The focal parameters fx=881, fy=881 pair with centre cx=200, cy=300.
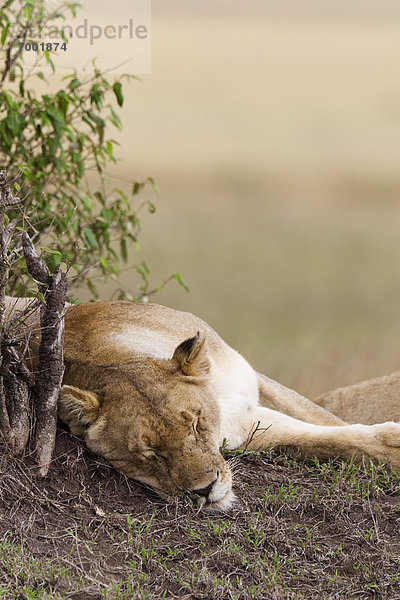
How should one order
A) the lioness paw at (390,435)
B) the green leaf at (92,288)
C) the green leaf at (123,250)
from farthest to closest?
the green leaf at (92,288), the green leaf at (123,250), the lioness paw at (390,435)

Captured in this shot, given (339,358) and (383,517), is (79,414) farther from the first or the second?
(339,358)

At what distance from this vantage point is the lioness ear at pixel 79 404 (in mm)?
3932

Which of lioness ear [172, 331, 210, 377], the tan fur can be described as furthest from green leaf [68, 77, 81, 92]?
lioness ear [172, 331, 210, 377]

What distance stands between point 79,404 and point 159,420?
0.42 meters

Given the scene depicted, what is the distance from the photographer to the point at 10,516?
12.0 feet

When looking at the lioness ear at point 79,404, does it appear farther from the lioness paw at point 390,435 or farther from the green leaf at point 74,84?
the green leaf at point 74,84

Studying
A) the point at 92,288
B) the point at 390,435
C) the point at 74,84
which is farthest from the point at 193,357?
the point at 92,288

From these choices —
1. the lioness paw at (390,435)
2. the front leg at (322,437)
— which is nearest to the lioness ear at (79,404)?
the front leg at (322,437)

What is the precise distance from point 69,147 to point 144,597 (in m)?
4.27

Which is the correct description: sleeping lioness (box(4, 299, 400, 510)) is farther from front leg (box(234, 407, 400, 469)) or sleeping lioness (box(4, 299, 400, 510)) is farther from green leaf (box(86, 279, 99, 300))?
green leaf (box(86, 279, 99, 300))

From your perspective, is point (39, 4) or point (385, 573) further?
point (39, 4)

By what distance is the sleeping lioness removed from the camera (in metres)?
3.71

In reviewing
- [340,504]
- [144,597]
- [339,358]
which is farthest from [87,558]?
[339,358]

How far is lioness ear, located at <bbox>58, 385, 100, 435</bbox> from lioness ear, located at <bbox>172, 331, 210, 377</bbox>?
0.42 meters
